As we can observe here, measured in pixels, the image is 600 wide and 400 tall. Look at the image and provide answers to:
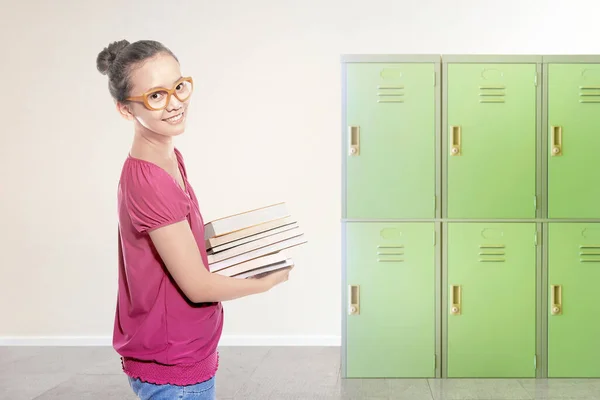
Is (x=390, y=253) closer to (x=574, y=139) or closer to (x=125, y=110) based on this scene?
(x=574, y=139)

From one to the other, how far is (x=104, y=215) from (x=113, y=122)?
0.62 metres

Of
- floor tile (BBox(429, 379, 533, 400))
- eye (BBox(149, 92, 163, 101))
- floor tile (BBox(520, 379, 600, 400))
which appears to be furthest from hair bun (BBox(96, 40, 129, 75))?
floor tile (BBox(520, 379, 600, 400))

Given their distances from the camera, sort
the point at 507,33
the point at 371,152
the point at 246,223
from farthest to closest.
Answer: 1. the point at 507,33
2. the point at 371,152
3. the point at 246,223

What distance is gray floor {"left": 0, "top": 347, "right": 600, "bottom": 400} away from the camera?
12.1 ft

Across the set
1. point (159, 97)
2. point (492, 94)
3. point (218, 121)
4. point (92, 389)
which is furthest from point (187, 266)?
point (218, 121)

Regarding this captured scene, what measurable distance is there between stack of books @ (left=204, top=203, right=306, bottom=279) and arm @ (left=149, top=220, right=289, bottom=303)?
6cm

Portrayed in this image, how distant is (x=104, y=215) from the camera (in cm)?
504

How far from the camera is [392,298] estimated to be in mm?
3969

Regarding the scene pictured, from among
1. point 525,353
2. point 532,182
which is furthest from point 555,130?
point 525,353

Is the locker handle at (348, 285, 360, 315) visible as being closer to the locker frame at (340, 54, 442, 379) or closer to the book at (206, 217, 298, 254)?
the locker frame at (340, 54, 442, 379)

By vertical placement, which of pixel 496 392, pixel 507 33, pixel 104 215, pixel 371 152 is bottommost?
pixel 496 392

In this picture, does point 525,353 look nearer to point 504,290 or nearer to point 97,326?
point 504,290

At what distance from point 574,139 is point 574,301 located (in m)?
0.85

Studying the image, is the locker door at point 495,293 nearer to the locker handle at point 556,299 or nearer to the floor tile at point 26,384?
the locker handle at point 556,299
